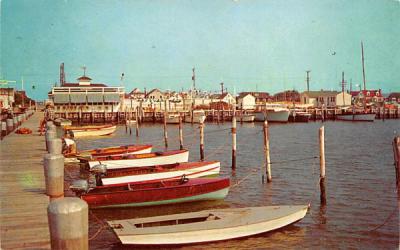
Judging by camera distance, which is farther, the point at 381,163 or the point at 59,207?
the point at 381,163

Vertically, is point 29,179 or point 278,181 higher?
point 29,179

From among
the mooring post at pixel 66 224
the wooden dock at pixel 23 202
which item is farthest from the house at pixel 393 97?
the mooring post at pixel 66 224

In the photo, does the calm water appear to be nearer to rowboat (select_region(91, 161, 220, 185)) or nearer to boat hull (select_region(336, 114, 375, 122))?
rowboat (select_region(91, 161, 220, 185))

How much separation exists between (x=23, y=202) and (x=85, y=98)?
247 feet

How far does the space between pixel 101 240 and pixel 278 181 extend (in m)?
12.3

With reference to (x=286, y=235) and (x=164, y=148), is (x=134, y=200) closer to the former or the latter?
(x=286, y=235)

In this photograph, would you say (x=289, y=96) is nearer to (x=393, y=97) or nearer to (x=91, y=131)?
(x=393, y=97)

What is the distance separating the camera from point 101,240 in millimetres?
12938

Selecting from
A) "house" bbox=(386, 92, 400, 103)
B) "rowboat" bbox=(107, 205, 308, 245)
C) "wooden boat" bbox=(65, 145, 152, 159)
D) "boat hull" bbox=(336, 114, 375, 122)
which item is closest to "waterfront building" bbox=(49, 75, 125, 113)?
"boat hull" bbox=(336, 114, 375, 122)

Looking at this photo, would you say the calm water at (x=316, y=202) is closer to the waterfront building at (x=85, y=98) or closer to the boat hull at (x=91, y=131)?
the boat hull at (x=91, y=131)

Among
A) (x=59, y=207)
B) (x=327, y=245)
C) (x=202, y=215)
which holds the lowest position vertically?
(x=327, y=245)

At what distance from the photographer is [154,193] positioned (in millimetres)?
16250

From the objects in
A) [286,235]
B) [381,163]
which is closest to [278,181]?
[286,235]

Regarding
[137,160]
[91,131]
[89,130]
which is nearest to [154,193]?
[137,160]
